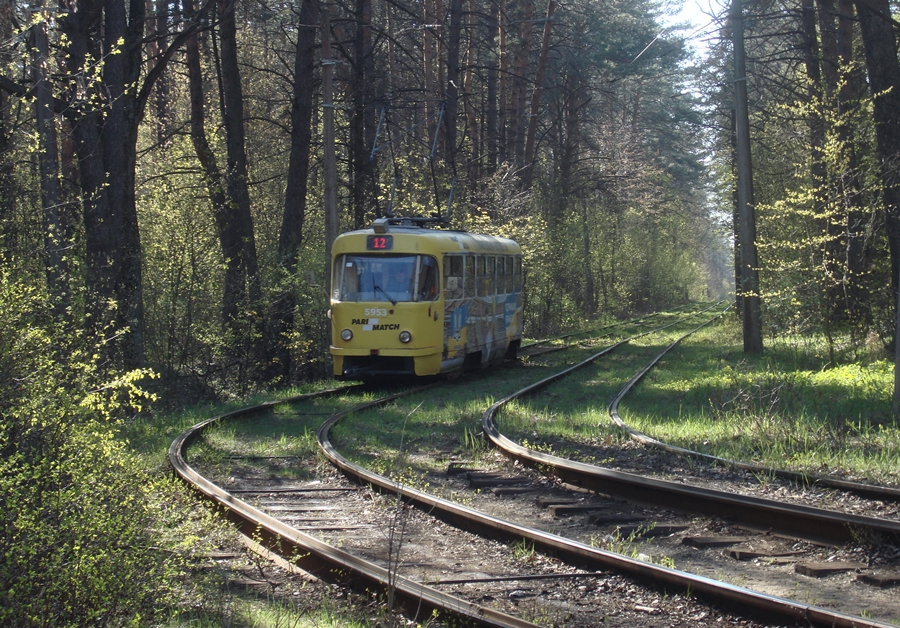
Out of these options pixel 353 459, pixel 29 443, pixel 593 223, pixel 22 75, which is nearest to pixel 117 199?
pixel 22 75

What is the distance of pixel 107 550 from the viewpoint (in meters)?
4.38

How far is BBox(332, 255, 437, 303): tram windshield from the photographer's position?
15.4 m

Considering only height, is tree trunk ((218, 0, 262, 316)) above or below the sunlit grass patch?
above

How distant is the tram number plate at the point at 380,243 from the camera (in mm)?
15383

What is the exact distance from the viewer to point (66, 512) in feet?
14.6

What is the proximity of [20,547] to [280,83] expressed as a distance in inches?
1060

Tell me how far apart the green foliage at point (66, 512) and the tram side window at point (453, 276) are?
10.3 m

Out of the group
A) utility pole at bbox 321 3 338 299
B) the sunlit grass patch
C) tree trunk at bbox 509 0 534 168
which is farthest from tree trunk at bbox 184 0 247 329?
tree trunk at bbox 509 0 534 168

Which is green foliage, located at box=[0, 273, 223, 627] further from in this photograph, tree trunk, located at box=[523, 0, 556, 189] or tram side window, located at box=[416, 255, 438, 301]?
tree trunk, located at box=[523, 0, 556, 189]

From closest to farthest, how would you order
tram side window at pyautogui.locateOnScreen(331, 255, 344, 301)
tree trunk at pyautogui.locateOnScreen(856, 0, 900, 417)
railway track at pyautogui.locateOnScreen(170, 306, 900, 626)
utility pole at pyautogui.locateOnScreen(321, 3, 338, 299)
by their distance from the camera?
railway track at pyautogui.locateOnScreen(170, 306, 900, 626), tree trunk at pyautogui.locateOnScreen(856, 0, 900, 417), tram side window at pyautogui.locateOnScreen(331, 255, 344, 301), utility pole at pyautogui.locateOnScreen(321, 3, 338, 299)

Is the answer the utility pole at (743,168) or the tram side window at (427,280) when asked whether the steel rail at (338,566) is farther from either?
the utility pole at (743,168)

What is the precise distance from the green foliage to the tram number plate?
979 cm

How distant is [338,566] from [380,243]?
33.9ft

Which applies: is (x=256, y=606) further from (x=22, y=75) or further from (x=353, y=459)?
(x=22, y=75)
